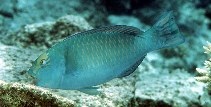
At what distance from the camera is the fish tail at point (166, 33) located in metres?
2.11

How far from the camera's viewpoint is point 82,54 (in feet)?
6.76

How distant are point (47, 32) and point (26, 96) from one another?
7.78ft

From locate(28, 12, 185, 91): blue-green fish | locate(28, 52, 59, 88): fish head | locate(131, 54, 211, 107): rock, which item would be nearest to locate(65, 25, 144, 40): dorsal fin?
locate(28, 12, 185, 91): blue-green fish

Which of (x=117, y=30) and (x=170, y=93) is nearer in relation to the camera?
(x=117, y=30)

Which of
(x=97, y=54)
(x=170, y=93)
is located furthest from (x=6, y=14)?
(x=97, y=54)

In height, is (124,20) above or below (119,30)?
above

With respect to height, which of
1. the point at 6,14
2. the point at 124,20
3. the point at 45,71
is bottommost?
the point at 45,71

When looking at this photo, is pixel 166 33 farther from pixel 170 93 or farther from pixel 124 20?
pixel 124 20

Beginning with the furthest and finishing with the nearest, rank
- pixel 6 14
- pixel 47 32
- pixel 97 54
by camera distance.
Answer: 1. pixel 6 14
2. pixel 47 32
3. pixel 97 54

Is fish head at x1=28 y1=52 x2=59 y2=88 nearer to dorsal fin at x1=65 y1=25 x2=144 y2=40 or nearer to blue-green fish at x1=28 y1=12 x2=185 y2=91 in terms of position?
blue-green fish at x1=28 y1=12 x2=185 y2=91

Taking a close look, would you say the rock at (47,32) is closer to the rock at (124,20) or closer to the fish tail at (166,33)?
the rock at (124,20)

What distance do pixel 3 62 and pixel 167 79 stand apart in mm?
2684

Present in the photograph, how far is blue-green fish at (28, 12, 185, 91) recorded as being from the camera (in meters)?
2.02

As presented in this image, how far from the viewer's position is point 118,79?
400cm
